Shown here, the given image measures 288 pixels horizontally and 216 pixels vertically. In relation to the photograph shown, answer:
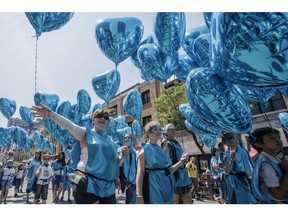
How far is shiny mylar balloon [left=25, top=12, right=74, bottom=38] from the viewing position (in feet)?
10.1

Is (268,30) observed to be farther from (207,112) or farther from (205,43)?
(205,43)

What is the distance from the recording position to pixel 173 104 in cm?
1309

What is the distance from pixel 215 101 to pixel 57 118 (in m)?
1.38

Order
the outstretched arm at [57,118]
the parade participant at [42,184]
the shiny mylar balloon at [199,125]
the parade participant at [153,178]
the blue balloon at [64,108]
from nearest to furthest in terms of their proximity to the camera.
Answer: the outstretched arm at [57,118] → the parade participant at [153,178] → the shiny mylar balloon at [199,125] → the parade participant at [42,184] → the blue balloon at [64,108]

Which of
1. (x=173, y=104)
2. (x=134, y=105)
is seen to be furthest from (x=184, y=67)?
(x=173, y=104)

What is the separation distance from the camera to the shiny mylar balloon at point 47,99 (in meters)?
6.46

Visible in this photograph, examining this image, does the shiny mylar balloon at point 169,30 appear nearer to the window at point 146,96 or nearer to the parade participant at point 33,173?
the parade participant at point 33,173

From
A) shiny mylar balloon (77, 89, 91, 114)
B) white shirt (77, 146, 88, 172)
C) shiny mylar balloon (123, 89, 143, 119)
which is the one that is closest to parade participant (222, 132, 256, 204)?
white shirt (77, 146, 88, 172)

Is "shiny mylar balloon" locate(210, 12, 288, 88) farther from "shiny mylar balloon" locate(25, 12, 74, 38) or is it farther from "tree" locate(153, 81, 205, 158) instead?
"tree" locate(153, 81, 205, 158)

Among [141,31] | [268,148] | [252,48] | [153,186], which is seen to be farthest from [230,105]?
[141,31]

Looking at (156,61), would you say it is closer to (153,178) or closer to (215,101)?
(215,101)

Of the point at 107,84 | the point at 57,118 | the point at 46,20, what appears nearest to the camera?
the point at 57,118

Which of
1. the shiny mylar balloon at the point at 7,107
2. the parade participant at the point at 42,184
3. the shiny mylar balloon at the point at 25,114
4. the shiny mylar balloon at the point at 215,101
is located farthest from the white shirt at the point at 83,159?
the shiny mylar balloon at the point at 25,114

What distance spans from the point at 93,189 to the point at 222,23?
5.38 feet
